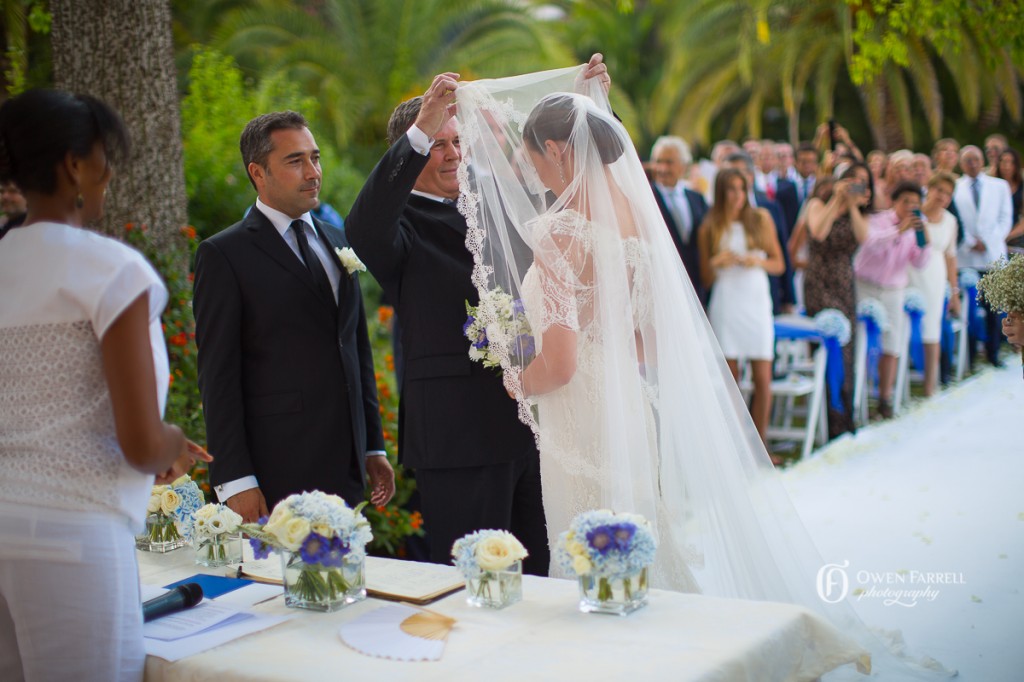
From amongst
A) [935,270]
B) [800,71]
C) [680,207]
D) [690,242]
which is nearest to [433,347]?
[690,242]

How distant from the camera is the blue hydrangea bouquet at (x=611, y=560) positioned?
93.5 inches

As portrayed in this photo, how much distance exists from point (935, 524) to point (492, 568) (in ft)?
12.1

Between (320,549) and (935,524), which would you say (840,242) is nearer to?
(935,524)

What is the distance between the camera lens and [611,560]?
93.4 inches

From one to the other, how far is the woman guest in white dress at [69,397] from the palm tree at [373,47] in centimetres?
1497

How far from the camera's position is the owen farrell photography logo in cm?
432

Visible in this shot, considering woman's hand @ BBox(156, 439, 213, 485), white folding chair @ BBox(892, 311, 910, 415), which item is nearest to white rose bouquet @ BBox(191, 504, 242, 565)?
woman's hand @ BBox(156, 439, 213, 485)

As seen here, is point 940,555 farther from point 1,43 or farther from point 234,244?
point 1,43

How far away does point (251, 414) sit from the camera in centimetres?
338

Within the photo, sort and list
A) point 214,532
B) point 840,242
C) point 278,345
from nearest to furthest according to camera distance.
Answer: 1. point 214,532
2. point 278,345
3. point 840,242

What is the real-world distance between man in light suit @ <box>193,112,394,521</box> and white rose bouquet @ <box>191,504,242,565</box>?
28cm

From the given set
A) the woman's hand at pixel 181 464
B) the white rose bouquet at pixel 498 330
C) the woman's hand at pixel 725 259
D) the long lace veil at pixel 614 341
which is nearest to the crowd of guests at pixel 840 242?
the woman's hand at pixel 725 259

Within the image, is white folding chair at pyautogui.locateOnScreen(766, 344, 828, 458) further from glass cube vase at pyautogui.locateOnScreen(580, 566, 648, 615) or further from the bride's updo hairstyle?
glass cube vase at pyautogui.locateOnScreen(580, 566, 648, 615)

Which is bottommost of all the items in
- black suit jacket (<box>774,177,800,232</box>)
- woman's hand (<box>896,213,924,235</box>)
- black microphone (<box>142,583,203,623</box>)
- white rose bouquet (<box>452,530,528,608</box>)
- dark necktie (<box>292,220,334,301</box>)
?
black microphone (<box>142,583,203,623</box>)
